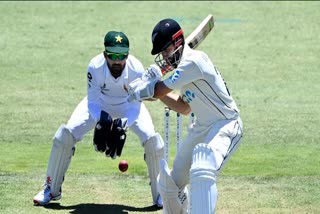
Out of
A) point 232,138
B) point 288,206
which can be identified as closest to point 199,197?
point 232,138

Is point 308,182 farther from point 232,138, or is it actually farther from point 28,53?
point 28,53

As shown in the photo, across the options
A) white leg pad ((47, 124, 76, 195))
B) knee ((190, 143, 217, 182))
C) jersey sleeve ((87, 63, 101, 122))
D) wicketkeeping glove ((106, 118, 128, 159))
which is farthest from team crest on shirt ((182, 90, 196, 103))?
white leg pad ((47, 124, 76, 195))

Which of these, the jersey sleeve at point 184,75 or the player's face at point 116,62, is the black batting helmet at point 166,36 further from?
the player's face at point 116,62

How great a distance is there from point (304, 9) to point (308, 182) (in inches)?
399

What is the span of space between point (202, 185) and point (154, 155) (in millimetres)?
1948

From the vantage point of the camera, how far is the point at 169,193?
7984 mm

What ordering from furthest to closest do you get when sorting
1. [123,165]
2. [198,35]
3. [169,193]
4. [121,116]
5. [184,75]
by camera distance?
[123,165]
[121,116]
[198,35]
[169,193]
[184,75]

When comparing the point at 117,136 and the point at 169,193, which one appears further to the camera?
the point at 117,136

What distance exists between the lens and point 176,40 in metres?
7.79

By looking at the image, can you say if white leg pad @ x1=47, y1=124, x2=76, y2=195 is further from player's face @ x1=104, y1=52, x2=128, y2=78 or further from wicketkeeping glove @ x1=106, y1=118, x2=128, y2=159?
player's face @ x1=104, y1=52, x2=128, y2=78

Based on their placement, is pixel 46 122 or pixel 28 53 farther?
pixel 28 53

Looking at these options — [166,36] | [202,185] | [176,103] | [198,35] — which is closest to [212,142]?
[202,185]

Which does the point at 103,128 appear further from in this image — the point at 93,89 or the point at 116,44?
the point at 116,44

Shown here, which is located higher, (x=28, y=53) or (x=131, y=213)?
(x=28, y=53)
